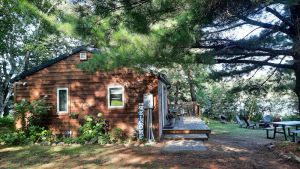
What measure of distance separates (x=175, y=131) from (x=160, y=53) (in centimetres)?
683

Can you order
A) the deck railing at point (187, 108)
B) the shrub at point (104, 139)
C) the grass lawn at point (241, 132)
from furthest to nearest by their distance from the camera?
the deck railing at point (187, 108)
the grass lawn at point (241, 132)
the shrub at point (104, 139)

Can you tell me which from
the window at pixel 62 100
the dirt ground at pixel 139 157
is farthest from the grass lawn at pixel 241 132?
the window at pixel 62 100

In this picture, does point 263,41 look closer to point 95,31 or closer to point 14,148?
point 95,31

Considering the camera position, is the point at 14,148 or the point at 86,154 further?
the point at 14,148

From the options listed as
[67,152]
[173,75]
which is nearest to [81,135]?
[67,152]

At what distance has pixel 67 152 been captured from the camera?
9977 mm

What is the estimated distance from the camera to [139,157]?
28.8 feet

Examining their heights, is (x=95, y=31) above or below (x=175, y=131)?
above

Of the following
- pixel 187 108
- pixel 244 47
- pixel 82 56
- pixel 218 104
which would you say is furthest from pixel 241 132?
pixel 218 104

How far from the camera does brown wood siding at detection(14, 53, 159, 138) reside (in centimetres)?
1217

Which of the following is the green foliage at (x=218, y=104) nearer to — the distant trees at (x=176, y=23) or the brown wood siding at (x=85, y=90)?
the brown wood siding at (x=85, y=90)

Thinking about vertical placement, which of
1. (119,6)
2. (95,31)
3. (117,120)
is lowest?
(117,120)

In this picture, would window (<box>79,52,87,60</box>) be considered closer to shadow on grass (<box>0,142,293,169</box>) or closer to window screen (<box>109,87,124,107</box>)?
window screen (<box>109,87,124,107</box>)

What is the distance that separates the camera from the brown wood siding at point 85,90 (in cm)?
1217
